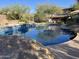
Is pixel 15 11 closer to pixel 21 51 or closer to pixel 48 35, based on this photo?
pixel 48 35

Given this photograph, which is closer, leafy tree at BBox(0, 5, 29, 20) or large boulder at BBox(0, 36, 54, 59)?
large boulder at BBox(0, 36, 54, 59)

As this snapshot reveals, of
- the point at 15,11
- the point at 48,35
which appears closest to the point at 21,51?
the point at 48,35

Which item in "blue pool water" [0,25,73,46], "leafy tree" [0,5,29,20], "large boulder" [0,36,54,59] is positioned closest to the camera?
"large boulder" [0,36,54,59]

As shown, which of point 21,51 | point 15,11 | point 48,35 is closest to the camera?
point 21,51

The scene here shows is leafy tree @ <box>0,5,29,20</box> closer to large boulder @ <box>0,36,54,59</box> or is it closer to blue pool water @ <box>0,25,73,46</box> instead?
blue pool water @ <box>0,25,73,46</box>

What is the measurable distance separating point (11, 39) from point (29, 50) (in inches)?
66.4

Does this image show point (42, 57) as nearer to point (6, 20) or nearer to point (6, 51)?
point (6, 51)

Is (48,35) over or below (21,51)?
below

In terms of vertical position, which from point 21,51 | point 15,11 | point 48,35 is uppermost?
point 21,51

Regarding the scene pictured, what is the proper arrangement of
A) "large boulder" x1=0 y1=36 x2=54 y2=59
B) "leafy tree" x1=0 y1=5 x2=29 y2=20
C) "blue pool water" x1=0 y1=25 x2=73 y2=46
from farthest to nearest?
"leafy tree" x1=0 y1=5 x2=29 y2=20
"blue pool water" x1=0 y1=25 x2=73 y2=46
"large boulder" x1=0 y1=36 x2=54 y2=59

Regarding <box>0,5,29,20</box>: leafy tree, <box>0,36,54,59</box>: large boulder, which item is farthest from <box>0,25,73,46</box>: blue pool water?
<box>0,5,29,20</box>: leafy tree

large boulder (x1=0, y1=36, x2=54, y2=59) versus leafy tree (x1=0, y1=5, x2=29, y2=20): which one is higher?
large boulder (x1=0, y1=36, x2=54, y2=59)


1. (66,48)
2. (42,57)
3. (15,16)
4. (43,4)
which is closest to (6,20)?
(15,16)

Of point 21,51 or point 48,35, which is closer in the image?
point 21,51
